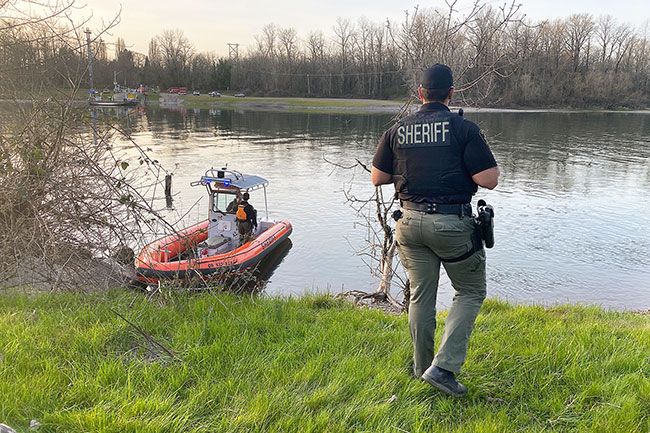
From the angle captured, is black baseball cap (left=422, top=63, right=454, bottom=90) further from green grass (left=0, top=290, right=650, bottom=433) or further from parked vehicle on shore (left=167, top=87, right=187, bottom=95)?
parked vehicle on shore (left=167, top=87, right=187, bottom=95)

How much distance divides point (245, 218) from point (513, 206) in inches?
393

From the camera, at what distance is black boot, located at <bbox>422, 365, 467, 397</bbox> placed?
3002 millimetres

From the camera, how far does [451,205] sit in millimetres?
3080

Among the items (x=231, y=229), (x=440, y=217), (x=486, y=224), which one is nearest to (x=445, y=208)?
(x=440, y=217)

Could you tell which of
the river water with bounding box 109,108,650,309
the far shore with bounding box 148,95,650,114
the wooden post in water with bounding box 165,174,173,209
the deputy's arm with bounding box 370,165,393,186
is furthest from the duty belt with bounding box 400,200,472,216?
the far shore with bounding box 148,95,650,114

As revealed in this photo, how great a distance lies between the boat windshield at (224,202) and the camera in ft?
36.4

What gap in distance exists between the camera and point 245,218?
11133 mm

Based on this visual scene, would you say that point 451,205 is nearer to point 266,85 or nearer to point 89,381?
point 89,381

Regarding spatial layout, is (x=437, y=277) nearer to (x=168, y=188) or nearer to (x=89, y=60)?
(x=89, y=60)

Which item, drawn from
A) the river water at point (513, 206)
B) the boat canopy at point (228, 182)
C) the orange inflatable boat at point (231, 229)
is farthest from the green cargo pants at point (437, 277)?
the boat canopy at point (228, 182)

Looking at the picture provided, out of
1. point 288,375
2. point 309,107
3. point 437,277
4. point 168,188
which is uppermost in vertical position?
point 309,107

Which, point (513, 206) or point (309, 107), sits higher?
point (309, 107)

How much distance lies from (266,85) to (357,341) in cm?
8980

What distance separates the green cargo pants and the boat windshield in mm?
8213
